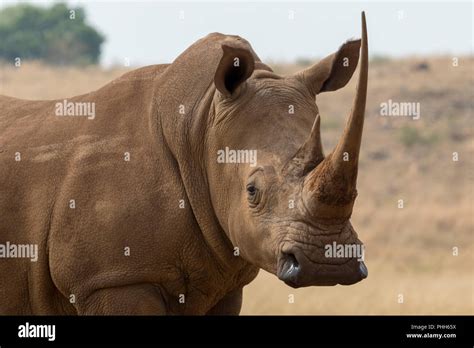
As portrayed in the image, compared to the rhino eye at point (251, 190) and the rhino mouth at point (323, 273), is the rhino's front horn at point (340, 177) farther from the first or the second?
the rhino eye at point (251, 190)

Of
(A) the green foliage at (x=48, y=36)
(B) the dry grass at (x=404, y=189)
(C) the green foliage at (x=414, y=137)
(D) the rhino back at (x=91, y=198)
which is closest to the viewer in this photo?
(D) the rhino back at (x=91, y=198)

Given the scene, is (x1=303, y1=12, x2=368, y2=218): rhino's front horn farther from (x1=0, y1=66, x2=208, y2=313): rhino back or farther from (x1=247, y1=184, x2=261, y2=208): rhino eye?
(x1=0, y1=66, x2=208, y2=313): rhino back

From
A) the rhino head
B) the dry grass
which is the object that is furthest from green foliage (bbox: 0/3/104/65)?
the rhino head

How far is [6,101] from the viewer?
35.6 feet

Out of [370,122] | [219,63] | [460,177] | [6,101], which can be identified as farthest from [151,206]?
[370,122]

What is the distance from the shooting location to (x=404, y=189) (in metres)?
34.9

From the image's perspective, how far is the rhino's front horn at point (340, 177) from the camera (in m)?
8.26

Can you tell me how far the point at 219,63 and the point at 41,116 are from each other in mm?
1831

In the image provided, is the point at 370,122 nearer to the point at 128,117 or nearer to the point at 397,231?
the point at 397,231

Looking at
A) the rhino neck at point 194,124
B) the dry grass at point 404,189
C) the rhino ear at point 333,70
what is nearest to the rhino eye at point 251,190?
the rhino neck at point 194,124

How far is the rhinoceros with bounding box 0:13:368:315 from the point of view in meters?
8.95

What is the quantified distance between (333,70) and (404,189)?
1000 inches

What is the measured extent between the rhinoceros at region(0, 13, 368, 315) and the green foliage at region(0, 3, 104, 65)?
43954 mm

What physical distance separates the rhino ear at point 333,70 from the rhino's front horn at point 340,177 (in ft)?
4.41
